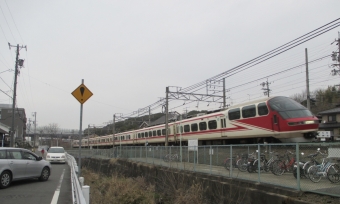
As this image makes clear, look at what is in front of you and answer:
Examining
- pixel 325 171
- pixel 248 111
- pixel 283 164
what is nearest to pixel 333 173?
pixel 325 171

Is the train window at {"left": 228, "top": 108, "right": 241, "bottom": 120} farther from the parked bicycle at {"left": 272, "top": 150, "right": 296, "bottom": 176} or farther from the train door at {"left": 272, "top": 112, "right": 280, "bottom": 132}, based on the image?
the parked bicycle at {"left": 272, "top": 150, "right": 296, "bottom": 176}

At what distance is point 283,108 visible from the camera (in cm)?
1528

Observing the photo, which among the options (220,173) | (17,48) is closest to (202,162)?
(220,173)

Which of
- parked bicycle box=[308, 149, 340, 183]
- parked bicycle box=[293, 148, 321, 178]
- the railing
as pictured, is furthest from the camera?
parked bicycle box=[293, 148, 321, 178]

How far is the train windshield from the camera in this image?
1506cm

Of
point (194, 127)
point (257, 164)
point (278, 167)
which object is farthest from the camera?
point (194, 127)

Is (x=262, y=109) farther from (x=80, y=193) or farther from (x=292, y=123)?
(x=80, y=193)

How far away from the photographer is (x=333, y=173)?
6957mm

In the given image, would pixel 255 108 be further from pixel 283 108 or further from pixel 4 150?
pixel 4 150

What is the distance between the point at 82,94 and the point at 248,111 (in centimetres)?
1022

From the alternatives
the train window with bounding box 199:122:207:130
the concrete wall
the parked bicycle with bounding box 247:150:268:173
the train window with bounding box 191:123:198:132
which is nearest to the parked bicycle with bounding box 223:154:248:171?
the parked bicycle with bounding box 247:150:268:173

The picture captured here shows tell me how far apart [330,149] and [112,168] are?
19.6 meters

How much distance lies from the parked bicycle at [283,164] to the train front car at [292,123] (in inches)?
244

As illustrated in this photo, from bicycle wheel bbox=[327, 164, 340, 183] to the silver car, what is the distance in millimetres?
10822
